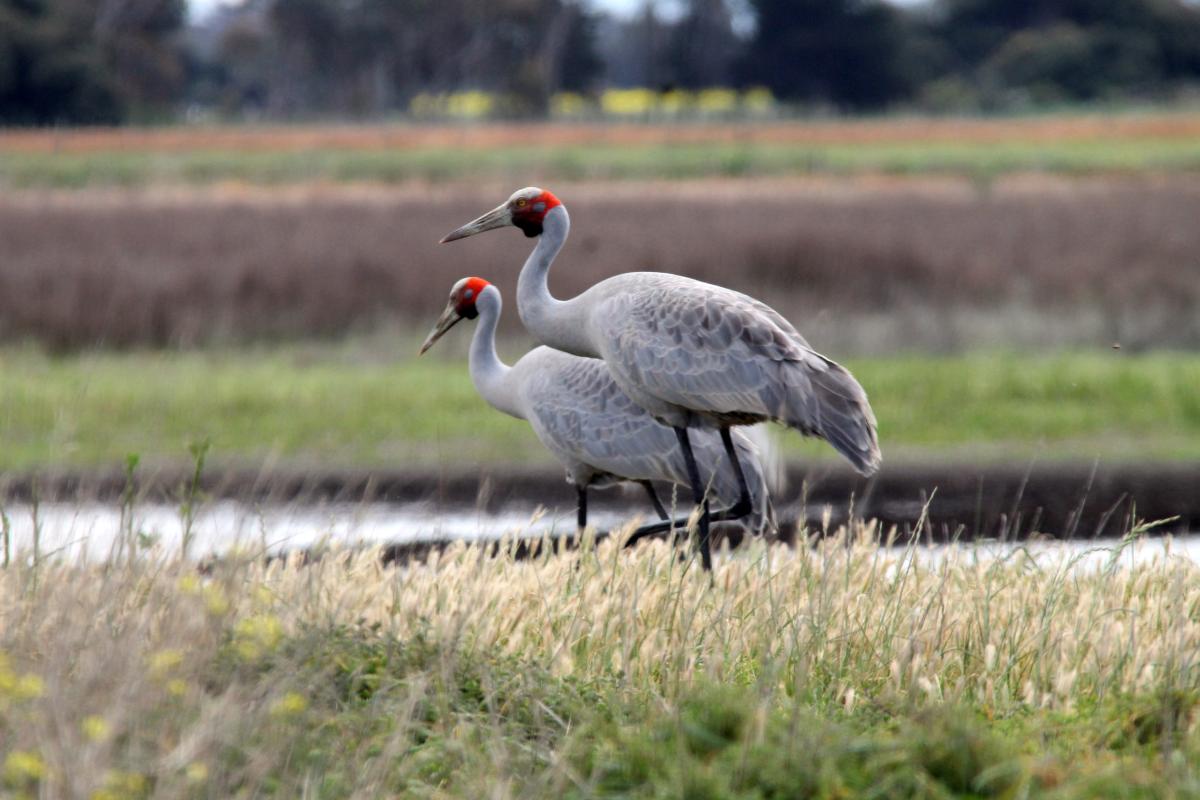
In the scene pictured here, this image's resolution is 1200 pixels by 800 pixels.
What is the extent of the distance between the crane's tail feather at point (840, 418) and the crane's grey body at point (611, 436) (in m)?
0.97

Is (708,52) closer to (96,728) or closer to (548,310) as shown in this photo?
(548,310)

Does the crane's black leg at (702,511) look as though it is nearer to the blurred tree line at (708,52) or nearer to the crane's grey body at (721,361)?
the crane's grey body at (721,361)

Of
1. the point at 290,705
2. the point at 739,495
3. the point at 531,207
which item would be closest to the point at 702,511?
the point at 739,495

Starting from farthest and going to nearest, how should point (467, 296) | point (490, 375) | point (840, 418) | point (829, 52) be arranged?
1. point (829, 52)
2. point (467, 296)
3. point (490, 375)
4. point (840, 418)

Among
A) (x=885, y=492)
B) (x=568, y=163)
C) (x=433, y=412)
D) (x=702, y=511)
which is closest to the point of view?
(x=702, y=511)

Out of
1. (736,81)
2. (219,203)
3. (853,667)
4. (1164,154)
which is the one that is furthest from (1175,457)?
(736,81)

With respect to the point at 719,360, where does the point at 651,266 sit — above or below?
below

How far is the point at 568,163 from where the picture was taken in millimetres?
29297

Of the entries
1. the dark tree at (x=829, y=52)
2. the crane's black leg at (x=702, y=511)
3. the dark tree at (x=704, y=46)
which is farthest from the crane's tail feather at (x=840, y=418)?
the dark tree at (x=704, y=46)

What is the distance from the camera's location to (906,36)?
52.9m

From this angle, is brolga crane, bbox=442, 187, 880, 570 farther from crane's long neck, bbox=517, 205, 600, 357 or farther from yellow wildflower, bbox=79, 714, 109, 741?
yellow wildflower, bbox=79, 714, 109, 741

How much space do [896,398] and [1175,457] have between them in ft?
6.20

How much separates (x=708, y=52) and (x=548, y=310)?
48945 millimetres

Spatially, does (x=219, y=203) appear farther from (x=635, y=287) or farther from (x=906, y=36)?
(x=906, y=36)
